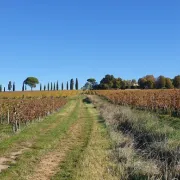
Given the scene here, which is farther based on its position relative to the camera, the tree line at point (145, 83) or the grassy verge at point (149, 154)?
the tree line at point (145, 83)

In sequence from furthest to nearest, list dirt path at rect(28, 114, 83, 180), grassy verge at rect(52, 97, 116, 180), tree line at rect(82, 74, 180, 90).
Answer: tree line at rect(82, 74, 180, 90), dirt path at rect(28, 114, 83, 180), grassy verge at rect(52, 97, 116, 180)

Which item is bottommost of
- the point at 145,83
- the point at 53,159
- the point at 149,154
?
the point at 53,159

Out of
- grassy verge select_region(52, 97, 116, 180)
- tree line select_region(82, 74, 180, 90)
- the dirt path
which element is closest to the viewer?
grassy verge select_region(52, 97, 116, 180)

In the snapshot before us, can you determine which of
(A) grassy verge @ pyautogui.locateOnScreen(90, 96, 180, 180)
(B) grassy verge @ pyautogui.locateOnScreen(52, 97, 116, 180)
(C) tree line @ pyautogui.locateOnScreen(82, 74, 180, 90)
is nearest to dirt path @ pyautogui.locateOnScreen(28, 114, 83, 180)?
(B) grassy verge @ pyautogui.locateOnScreen(52, 97, 116, 180)

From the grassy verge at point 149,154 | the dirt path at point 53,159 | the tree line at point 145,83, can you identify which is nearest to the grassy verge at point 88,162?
the dirt path at point 53,159

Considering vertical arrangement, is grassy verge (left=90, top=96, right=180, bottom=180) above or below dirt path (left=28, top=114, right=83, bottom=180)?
above

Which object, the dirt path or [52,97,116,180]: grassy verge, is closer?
[52,97,116,180]: grassy verge

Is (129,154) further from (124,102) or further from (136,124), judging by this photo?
(124,102)

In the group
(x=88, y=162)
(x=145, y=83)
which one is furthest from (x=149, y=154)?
(x=145, y=83)

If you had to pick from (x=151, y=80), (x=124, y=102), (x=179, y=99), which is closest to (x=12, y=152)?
(x=179, y=99)

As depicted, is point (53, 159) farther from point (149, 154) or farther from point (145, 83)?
point (145, 83)

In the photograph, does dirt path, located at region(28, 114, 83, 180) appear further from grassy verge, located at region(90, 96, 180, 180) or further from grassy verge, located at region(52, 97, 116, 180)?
grassy verge, located at region(90, 96, 180, 180)

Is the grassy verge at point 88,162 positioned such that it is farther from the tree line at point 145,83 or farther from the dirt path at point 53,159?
the tree line at point 145,83

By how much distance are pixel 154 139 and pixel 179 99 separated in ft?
46.0
